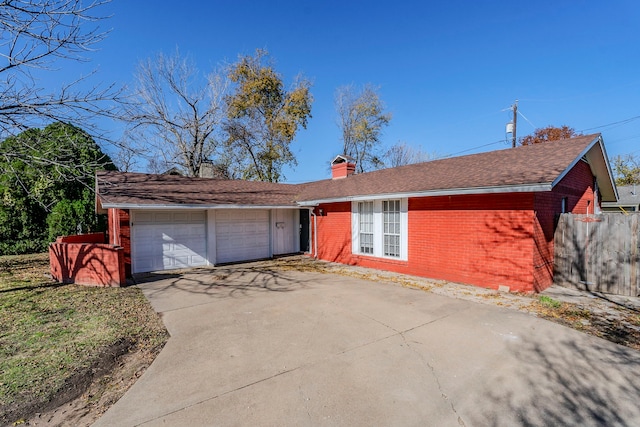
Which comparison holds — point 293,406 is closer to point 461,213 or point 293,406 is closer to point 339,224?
point 461,213

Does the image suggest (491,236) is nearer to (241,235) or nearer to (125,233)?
(241,235)

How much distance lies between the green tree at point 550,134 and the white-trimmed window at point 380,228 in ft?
98.8

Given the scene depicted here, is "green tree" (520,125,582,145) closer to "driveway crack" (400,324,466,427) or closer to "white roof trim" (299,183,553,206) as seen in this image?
"white roof trim" (299,183,553,206)

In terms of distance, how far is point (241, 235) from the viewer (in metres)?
13.2

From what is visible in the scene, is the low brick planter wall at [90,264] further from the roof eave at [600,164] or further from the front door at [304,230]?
the roof eave at [600,164]

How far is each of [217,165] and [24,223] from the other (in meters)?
12.5

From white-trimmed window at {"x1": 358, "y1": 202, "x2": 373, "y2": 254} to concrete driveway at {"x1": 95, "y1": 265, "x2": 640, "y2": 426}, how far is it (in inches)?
187

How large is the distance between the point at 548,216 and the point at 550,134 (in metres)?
32.0

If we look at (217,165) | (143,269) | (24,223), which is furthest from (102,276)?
(217,165)

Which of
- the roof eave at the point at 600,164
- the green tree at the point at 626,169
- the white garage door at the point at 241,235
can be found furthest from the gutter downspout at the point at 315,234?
the green tree at the point at 626,169

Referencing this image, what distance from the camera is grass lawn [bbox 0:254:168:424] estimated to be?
3580 mm

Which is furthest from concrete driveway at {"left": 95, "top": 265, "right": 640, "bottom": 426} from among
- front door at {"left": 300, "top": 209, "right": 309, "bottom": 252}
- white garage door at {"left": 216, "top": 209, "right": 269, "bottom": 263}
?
front door at {"left": 300, "top": 209, "right": 309, "bottom": 252}

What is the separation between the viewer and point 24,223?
620 inches

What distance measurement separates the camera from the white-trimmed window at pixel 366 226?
1133 centimetres
